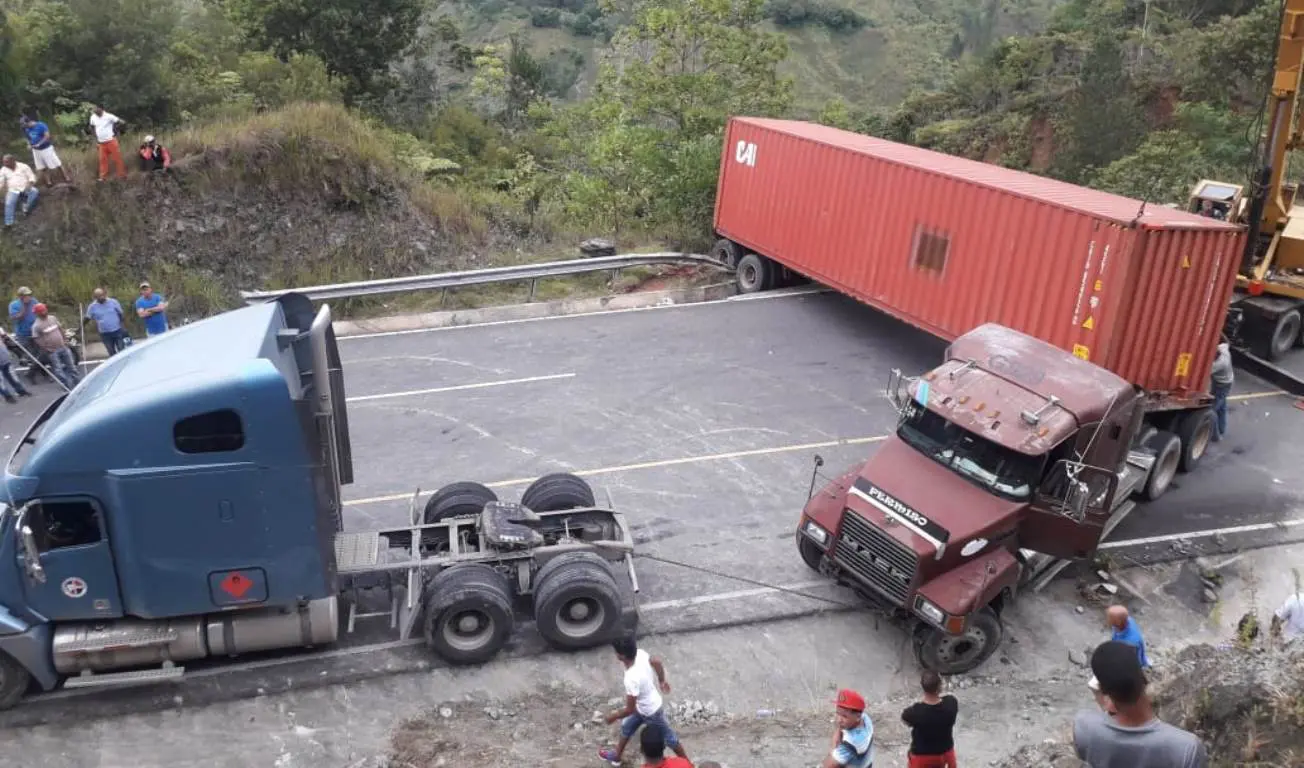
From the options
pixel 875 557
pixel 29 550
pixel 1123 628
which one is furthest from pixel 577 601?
pixel 1123 628

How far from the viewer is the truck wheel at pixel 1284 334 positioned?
16.8m

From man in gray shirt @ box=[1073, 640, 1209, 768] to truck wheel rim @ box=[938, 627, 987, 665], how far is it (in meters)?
4.59

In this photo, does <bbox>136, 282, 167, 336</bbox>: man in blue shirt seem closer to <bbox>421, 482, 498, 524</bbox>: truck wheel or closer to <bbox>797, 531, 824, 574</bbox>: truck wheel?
<bbox>421, 482, 498, 524</bbox>: truck wheel

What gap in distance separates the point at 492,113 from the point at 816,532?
36070 mm

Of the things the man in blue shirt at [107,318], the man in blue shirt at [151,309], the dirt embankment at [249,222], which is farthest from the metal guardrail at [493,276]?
the man in blue shirt at [107,318]

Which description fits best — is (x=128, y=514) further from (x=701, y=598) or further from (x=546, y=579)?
(x=701, y=598)

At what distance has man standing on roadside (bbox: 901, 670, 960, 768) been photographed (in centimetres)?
646

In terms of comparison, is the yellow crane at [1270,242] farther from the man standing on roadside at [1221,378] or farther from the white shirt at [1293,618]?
the white shirt at [1293,618]

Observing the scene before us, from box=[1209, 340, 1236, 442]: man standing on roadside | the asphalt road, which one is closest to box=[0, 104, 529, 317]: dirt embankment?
the asphalt road

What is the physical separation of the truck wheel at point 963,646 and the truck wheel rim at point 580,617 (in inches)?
118

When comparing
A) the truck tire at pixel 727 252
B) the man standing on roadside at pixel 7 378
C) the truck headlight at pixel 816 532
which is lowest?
the man standing on roadside at pixel 7 378

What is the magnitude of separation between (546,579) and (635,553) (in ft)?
6.12

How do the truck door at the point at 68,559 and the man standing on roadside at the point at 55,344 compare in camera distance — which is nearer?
the truck door at the point at 68,559

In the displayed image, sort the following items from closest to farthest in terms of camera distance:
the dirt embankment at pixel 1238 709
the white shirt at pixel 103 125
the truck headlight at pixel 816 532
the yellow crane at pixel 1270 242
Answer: the dirt embankment at pixel 1238 709 → the truck headlight at pixel 816 532 → the yellow crane at pixel 1270 242 → the white shirt at pixel 103 125
